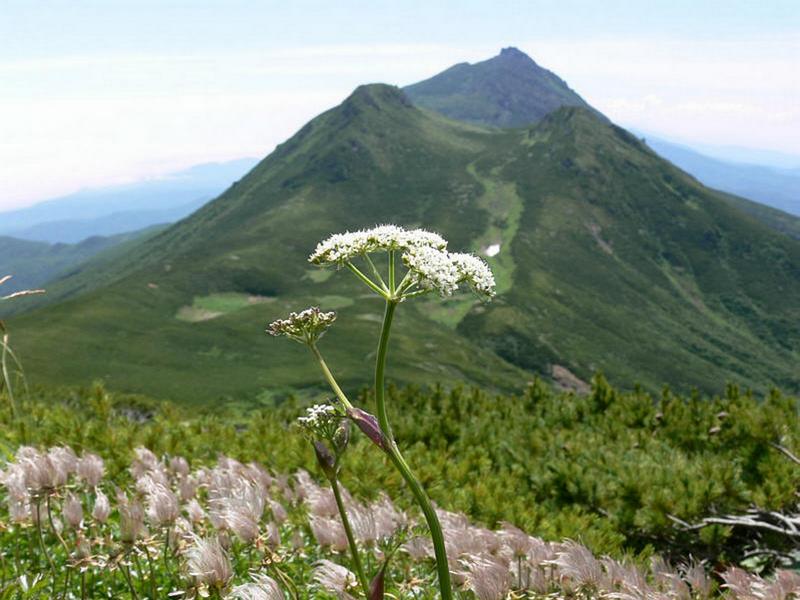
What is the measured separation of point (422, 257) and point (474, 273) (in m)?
0.28

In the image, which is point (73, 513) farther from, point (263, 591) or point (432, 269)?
point (432, 269)

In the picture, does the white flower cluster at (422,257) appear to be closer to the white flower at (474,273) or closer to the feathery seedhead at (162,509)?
the white flower at (474,273)

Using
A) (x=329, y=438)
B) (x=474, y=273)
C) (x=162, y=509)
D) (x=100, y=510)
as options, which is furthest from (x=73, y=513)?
Result: (x=474, y=273)

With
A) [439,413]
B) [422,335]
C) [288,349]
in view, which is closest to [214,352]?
[288,349]

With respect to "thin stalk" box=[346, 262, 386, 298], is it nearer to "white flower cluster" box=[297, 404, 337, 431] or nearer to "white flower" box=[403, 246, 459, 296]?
"white flower" box=[403, 246, 459, 296]

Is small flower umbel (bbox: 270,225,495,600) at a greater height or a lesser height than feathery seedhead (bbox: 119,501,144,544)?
greater

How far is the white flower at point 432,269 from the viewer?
2.87 m

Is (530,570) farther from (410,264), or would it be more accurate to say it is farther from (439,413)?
(439,413)

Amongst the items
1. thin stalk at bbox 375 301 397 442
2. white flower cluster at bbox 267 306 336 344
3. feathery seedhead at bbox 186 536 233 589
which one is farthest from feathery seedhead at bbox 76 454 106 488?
thin stalk at bbox 375 301 397 442

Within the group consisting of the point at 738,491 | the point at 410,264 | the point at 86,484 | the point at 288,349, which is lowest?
the point at 288,349

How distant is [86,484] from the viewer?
507 centimetres

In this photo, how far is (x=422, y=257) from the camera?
9.73ft

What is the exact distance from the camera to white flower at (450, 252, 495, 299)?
3047mm

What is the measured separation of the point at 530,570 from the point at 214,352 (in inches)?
7213
